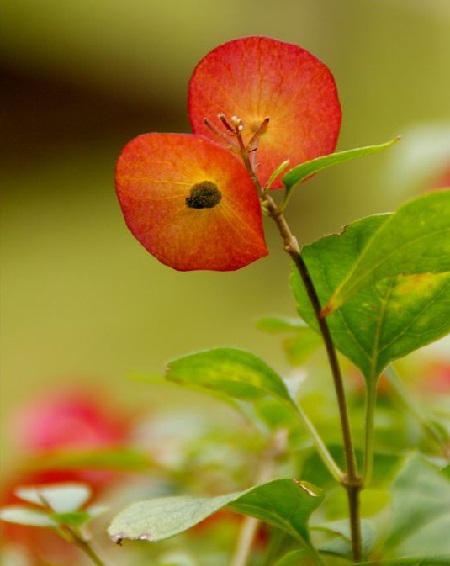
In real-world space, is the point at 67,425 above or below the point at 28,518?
above

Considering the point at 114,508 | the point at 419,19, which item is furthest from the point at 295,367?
the point at 419,19

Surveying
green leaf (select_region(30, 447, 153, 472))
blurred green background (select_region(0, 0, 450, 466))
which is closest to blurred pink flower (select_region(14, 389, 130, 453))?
green leaf (select_region(30, 447, 153, 472))

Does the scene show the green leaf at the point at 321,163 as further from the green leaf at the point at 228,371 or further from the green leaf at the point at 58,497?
the green leaf at the point at 58,497

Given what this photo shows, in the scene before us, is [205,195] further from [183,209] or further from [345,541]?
[345,541]

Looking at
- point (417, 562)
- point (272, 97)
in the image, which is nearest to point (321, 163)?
point (272, 97)

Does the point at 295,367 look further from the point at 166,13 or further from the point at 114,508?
the point at 166,13
